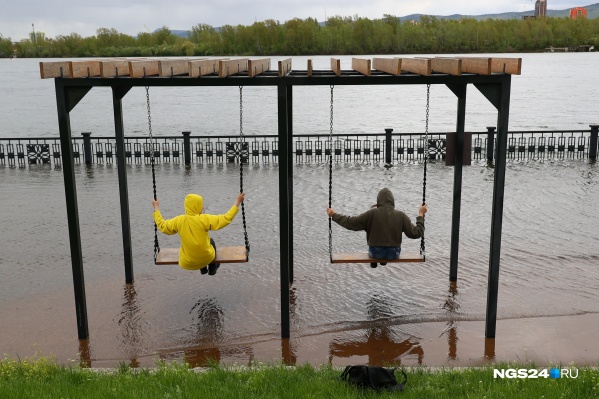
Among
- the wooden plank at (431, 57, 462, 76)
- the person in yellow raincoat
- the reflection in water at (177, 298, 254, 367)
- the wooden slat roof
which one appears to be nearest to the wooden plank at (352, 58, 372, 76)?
the wooden slat roof

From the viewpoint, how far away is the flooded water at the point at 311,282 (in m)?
8.01

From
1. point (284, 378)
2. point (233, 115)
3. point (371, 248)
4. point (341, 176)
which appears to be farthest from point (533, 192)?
point (233, 115)

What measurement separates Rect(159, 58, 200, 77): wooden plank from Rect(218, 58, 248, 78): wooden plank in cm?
48

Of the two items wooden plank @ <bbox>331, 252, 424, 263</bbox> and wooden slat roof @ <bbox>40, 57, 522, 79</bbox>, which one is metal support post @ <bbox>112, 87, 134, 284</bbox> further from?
wooden plank @ <bbox>331, 252, 424, 263</bbox>

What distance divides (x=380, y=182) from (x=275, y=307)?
11.8 meters

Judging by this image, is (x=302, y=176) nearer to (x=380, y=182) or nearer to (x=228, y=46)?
(x=380, y=182)

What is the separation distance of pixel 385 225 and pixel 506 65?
276 cm

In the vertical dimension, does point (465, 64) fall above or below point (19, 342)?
above

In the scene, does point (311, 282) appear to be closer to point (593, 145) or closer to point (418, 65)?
point (418, 65)

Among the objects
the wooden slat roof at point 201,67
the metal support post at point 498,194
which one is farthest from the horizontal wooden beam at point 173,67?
the metal support post at point 498,194

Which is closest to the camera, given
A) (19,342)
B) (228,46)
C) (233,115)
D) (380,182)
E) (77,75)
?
(77,75)

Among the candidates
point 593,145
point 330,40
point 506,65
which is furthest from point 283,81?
point 330,40

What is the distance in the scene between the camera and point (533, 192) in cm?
1858

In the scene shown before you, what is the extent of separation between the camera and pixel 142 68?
7441 millimetres
